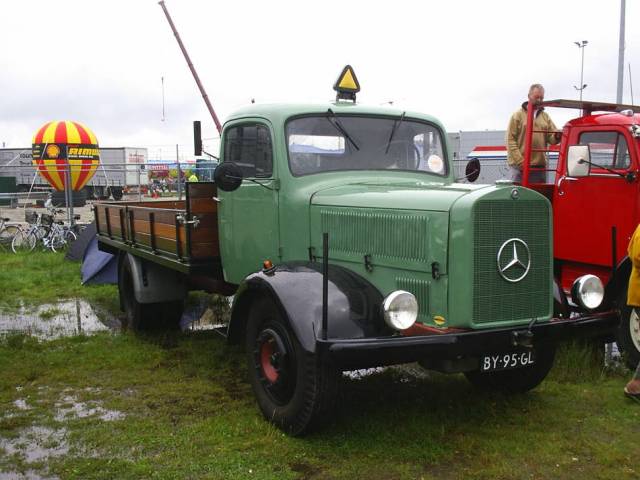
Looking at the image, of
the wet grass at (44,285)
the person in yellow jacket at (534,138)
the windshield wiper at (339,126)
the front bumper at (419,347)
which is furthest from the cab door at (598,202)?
the wet grass at (44,285)

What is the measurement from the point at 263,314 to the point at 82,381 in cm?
204

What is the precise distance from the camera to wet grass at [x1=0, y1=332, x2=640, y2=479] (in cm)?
391

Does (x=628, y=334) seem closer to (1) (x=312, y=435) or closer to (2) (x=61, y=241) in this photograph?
(1) (x=312, y=435)

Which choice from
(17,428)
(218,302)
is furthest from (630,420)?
(218,302)

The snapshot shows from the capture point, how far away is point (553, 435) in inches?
172

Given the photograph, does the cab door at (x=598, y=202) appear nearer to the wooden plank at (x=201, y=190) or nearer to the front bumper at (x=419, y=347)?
→ the front bumper at (x=419, y=347)

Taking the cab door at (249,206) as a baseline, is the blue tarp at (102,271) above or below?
below

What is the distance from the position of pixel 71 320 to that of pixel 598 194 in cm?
605

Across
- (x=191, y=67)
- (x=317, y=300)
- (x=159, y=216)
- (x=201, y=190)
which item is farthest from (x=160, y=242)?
(x=191, y=67)

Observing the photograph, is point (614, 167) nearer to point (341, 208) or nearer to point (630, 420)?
point (630, 420)

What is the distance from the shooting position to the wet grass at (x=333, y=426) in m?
3.91

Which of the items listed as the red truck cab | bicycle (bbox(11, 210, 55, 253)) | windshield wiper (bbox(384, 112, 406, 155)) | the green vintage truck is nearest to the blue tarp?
bicycle (bbox(11, 210, 55, 253))

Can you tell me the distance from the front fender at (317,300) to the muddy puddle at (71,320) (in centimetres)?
350

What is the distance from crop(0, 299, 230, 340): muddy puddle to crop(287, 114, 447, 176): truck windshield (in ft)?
10.7
